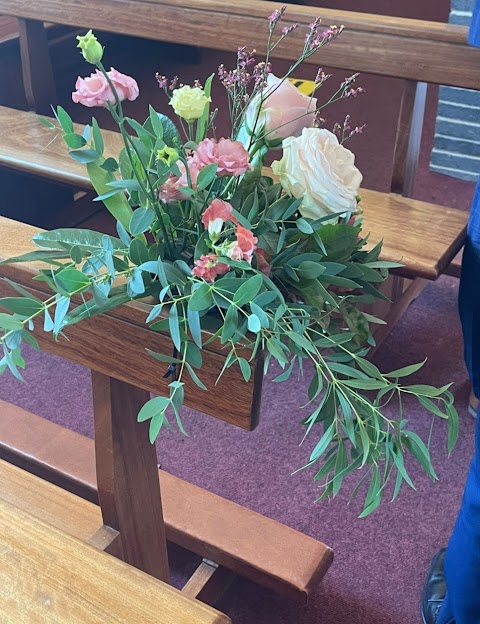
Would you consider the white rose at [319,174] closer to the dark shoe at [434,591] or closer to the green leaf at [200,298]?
the green leaf at [200,298]

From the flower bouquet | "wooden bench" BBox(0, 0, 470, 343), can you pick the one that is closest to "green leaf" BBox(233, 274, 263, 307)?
the flower bouquet

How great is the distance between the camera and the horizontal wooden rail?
152 centimetres

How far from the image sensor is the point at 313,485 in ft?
5.21

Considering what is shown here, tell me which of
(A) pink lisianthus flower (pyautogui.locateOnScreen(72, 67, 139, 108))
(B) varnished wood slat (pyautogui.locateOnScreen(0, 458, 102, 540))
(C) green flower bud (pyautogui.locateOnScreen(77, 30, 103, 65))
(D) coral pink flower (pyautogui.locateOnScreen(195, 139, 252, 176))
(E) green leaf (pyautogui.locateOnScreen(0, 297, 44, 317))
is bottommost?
(B) varnished wood slat (pyautogui.locateOnScreen(0, 458, 102, 540))

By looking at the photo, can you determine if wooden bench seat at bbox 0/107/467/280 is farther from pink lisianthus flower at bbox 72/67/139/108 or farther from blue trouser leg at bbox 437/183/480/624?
pink lisianthus flower at bbox 72/67/139/108

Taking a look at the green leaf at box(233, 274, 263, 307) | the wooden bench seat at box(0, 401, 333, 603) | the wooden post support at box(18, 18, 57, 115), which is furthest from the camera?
the wooden post support at box(18, 18, 57, 115)

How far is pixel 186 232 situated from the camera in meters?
0.74

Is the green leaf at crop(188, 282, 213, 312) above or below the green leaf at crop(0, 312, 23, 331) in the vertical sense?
above

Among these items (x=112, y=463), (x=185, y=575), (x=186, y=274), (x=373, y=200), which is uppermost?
(x=186, y=274)

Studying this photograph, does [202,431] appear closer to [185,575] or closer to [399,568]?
[185,575]

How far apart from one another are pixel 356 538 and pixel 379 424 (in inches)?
33.7

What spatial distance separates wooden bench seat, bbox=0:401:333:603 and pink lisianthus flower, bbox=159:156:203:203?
0.63 metres

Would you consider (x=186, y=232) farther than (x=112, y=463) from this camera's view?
No

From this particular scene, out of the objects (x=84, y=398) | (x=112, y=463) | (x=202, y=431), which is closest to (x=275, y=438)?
(x=202, y=431)
